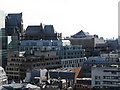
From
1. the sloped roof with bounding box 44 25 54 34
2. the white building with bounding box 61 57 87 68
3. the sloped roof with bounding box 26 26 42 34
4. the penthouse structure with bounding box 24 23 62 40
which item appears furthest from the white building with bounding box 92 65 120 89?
the sloped roof with bounding box 26 26 42 34

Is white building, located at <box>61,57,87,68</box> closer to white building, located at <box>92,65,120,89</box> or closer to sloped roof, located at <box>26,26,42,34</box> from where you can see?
sloped roof, located at <box>26,26,42,34</box>

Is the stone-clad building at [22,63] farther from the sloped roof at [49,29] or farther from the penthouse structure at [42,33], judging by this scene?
the sloped roof at [49,29]

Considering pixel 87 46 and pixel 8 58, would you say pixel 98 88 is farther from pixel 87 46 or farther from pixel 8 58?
pixel 87 46

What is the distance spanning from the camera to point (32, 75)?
91.4 metres

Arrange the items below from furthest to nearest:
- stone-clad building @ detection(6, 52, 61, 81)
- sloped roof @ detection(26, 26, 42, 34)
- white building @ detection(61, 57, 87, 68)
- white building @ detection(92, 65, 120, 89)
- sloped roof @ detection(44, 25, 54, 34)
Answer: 1. sloped roof @ detection(26, 26, 42, 34)
2. sloped roof @ detection(44, 25, 54, 34)
3. white building @ detection(61, 57, 87, 68)
4. stone-clad building @ detection(6, 52, 61, 81)
5. white building @ detection(92, 65, 120, 89)

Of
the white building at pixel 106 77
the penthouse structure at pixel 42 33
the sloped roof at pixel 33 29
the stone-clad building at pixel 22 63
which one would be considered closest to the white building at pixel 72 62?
the stone-clad building at pixel 22 63

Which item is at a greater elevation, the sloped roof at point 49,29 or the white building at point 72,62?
the sloped roof at point 49,29

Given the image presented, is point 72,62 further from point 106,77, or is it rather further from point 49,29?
point 106,77

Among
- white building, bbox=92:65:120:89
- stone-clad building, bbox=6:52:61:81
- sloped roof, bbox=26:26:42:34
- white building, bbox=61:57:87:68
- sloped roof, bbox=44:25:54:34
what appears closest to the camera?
white building, bbox=92:65:120:89

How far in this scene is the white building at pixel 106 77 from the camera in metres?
86.0

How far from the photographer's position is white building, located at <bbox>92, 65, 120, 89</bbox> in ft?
282

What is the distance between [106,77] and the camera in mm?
87250

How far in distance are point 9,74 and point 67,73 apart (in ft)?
93.7

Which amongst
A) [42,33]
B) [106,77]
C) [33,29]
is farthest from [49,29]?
[106,77]
